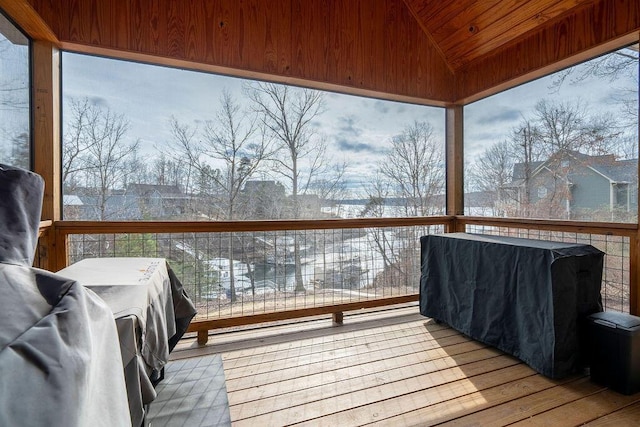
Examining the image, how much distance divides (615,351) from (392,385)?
4.10 ft

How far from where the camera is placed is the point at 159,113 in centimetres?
259

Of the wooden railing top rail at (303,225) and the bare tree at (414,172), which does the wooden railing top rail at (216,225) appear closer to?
the wooden railing top rail at (303,225)

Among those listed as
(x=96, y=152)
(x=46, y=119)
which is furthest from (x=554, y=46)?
(x=46, y=119)

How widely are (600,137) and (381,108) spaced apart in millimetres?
1938

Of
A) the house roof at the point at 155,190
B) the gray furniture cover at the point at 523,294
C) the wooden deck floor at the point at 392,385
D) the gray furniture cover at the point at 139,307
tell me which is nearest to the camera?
the gray furniture cover at the point at 139,307

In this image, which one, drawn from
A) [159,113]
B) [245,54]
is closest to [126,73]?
[159,113]

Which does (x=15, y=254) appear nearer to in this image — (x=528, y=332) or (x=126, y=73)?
(x=126, y=73)

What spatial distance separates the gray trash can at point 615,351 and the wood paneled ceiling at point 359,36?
192 cm

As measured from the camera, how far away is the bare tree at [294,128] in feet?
10.0

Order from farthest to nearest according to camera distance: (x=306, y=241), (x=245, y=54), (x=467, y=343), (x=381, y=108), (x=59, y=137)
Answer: (x=381, y=108) → (x=306, y=241) → (x=245, y=54) → (x=467, y=343) → (x=59, y=137)

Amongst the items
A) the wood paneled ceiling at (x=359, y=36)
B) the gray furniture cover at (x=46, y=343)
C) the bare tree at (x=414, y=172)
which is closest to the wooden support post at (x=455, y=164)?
the bare tree at (x=414, y=172)

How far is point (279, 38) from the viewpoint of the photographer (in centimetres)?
263

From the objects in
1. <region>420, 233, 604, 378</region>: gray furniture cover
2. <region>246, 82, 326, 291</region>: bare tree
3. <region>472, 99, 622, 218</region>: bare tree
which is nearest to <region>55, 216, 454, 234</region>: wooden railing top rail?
<region>246, 82, 326, 291</region>: bare tree

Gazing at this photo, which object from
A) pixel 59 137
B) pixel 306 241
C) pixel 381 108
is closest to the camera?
pixel 59 137
